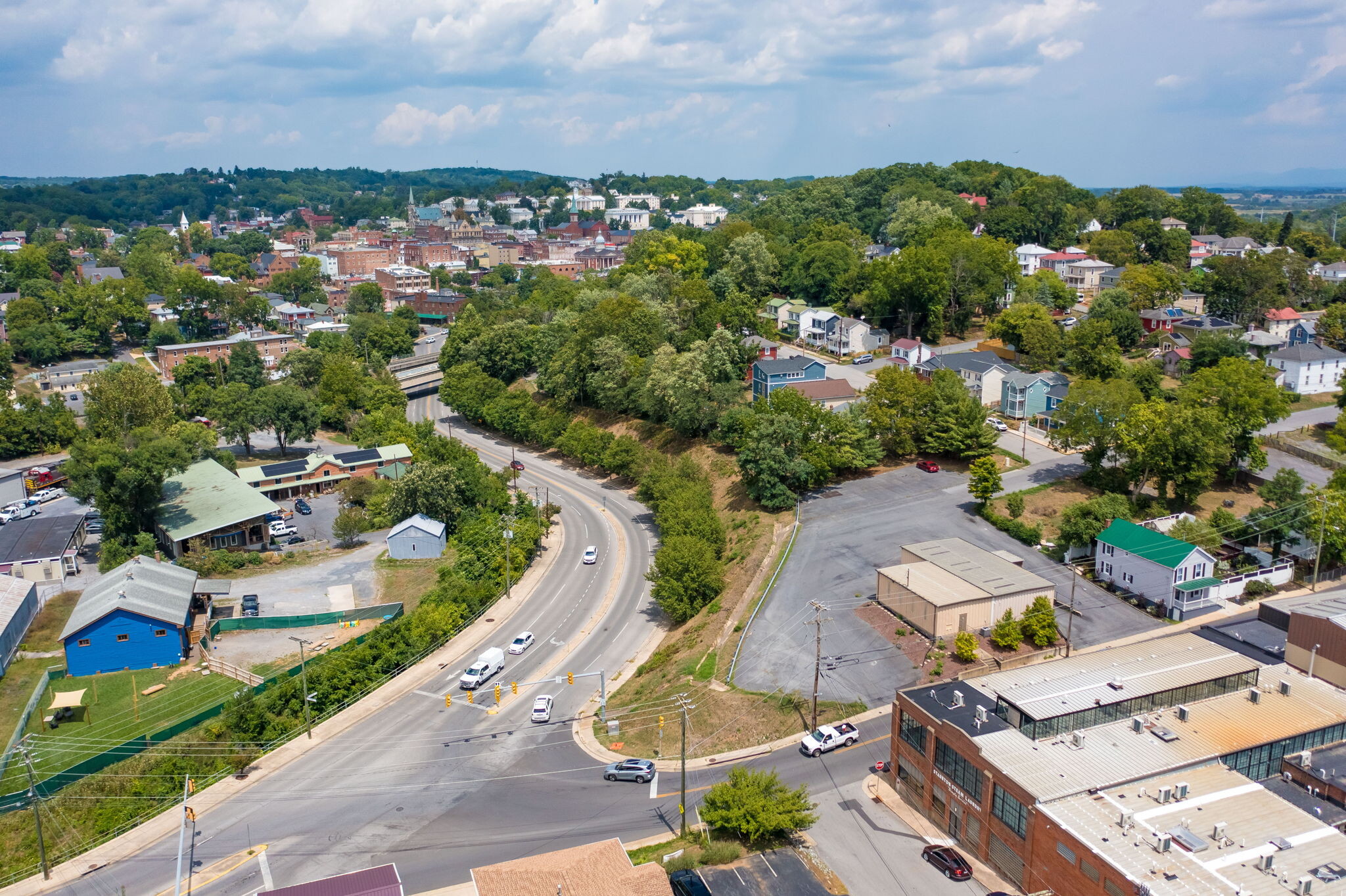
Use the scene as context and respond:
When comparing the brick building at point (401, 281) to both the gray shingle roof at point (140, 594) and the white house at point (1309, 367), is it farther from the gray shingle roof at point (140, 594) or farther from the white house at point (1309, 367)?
the white house at point (1309, 367)

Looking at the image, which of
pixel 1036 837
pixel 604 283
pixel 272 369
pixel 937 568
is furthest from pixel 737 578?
pixel 272 369

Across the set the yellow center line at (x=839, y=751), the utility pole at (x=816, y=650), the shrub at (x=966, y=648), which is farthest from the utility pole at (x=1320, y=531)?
the yellow center line at (x=839, y=751)

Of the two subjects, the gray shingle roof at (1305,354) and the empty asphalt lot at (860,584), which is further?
the gray shingle roof at (1305,354)

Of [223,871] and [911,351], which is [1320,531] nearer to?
[911,351]

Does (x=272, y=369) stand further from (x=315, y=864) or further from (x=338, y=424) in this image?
(x=315, y=864)

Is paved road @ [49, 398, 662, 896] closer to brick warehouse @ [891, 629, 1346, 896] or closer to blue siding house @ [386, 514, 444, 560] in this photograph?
brick warehouse @ [891, 629, 1346, 896]

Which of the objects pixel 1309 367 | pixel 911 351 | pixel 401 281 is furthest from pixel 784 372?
pixel 401 281
